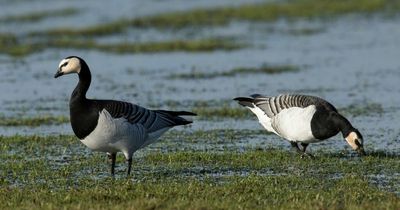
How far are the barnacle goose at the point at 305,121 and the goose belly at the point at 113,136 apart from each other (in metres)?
2.62

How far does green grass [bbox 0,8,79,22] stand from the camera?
131 ft

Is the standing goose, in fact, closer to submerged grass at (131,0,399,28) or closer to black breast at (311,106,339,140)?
black breast at (311,106,339,140)

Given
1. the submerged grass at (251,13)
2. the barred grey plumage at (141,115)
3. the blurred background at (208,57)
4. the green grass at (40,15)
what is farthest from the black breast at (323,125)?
the green grass at (40,15)

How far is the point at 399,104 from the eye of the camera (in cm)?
1964

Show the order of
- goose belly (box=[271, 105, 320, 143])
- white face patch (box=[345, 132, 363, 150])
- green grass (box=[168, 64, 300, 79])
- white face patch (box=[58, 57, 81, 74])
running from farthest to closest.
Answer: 1. green grass (box=[168, 64, 300, 79])
2. goose belly (box=[271, 105, 320, 143])
3. white face patch (box=[345, 132, 363, 150])
4. white face patch (box=[58, 57, 81, 74])

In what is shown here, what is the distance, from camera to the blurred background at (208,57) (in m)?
19.5

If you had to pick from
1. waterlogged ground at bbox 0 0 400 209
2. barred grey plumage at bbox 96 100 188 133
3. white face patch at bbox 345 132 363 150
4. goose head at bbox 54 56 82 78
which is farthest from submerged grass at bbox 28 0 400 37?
goose head at bbox 54 56 82 78

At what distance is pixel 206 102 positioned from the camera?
20.5 metres

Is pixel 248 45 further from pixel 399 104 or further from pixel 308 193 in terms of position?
pixel 308 193

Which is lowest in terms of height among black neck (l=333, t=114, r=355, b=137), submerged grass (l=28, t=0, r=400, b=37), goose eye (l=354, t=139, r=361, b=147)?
goose eye (l=354, t=139, r=361, b=147)

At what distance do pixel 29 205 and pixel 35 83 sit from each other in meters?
13.6

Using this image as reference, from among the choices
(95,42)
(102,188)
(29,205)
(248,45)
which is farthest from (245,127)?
(95,42)

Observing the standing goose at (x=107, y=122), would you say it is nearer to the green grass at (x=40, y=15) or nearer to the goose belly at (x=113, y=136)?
the goose belly at (x=113, y=136)

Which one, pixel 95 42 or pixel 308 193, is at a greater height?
pixel 95 42
